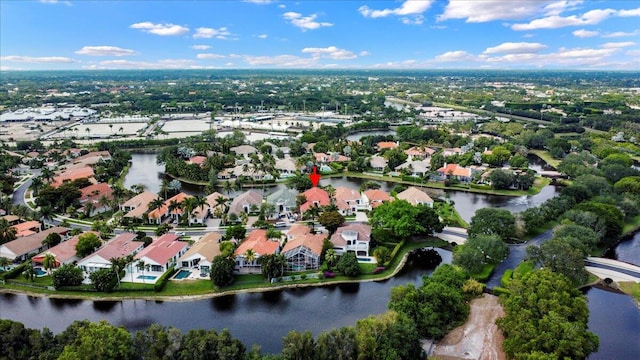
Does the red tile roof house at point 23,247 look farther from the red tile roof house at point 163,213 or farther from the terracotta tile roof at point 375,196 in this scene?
the terracotta tile roof at point 375,196

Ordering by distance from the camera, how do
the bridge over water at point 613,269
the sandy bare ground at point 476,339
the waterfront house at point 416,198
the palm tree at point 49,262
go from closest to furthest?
the sandy bare ground at point 476,339 < the palm tree at point 49,262 < the bridge over water at point 613,269 < the waterfront house at point 416,198

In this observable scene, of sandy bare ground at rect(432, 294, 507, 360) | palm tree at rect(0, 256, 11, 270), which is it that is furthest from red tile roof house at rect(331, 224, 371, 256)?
palm tree at rect(0, 256, 11, 270)

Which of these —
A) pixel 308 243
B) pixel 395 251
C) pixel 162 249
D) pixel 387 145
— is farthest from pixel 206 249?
pixel 387 145

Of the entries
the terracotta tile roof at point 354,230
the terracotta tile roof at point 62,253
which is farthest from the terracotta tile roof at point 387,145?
the terracotta tile roof at point 62,253

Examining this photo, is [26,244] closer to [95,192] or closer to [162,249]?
[162,249]

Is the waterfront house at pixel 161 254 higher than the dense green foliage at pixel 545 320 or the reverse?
the reverse

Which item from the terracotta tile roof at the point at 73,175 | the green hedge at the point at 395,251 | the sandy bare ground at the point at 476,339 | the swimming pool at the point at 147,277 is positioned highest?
the terracotta tile roof at the point at 73,175
